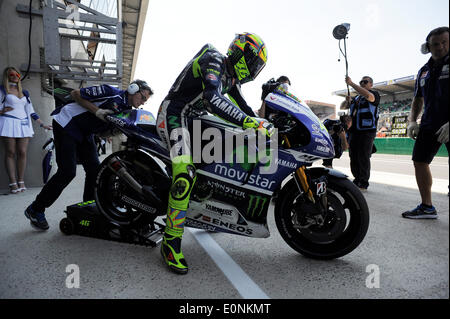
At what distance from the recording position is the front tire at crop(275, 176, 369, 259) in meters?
1.99

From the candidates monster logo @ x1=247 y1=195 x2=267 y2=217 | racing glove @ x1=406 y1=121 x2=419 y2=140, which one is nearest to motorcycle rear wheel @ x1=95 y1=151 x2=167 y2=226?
monster logo @ x1=247 y1=195 x2=267 y2=217

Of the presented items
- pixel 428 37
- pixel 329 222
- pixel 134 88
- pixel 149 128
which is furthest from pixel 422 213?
pixel 134 88

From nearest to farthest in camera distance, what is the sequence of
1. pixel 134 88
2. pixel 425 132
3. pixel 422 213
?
pixel 134 88 → pixel 425 132 → pixel 422 213

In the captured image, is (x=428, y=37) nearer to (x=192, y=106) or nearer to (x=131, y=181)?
(x=192, y=106)

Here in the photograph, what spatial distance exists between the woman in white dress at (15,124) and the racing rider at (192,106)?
358 cm

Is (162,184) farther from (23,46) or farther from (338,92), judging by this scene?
(338,92)

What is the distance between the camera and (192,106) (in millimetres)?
2250

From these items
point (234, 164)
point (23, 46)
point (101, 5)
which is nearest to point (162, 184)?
point (234, 164)

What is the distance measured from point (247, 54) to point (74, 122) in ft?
6.50

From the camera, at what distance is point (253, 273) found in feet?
6.28

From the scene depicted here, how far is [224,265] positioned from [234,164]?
83cm

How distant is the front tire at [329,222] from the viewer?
78.4 inches

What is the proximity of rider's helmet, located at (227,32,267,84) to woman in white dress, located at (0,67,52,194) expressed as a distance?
4.01 m

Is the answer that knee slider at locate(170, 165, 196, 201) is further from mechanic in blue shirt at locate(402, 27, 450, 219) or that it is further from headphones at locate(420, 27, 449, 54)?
mechanic in blue shirt at locate(402, 27, 450, 219)
